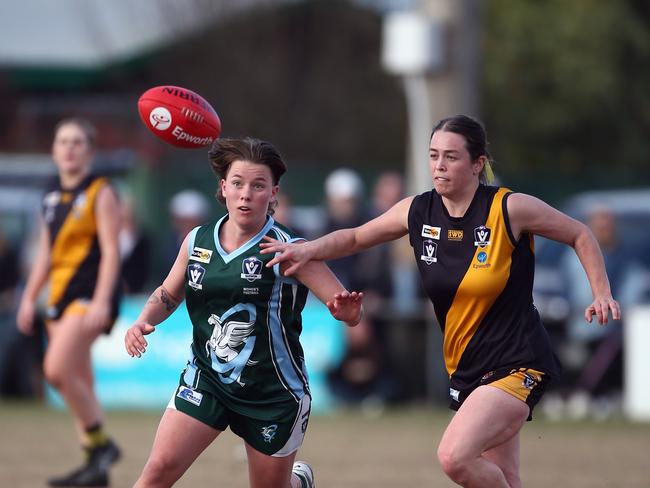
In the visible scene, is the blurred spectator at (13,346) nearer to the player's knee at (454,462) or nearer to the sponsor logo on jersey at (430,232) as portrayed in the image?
the sponsor logo on jersey at (430,232)

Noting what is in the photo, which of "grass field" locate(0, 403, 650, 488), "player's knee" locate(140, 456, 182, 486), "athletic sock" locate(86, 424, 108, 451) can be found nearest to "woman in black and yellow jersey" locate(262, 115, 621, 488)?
"player's knee" locate(140, 456, 182, 486)

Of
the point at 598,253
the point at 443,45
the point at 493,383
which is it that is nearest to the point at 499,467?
the point at 493,383

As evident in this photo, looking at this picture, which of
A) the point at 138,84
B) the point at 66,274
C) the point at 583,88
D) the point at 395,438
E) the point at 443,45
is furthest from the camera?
the point at 138,84

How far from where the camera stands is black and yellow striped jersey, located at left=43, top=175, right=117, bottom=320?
9188mm

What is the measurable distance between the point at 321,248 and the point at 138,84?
73.5ft

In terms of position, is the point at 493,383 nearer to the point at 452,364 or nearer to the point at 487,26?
the point at 452,364

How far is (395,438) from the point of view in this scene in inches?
477

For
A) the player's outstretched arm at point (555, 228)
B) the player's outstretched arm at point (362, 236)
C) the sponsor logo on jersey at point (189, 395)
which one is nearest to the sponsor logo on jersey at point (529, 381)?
the player's outstretched arm at point (555, 228)

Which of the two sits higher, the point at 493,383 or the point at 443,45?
the point at 443,45

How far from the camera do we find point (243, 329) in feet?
21.0

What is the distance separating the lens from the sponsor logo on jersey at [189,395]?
639cm

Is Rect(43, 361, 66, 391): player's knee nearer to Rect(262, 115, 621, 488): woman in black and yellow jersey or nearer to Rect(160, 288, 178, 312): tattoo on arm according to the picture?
Rect(160, 288, 178, 312): tattoo on arm

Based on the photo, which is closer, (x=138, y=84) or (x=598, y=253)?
(x=598, y=253)

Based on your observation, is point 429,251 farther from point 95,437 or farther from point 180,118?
point 95,437
